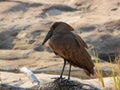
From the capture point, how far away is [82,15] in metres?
17.8

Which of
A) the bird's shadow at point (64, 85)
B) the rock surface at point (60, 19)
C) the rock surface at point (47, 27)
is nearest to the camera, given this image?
the bird's shadow at point (64, 85)

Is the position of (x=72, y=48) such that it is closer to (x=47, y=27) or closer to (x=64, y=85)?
(x=64, y=85)

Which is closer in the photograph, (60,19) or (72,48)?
(72,48)

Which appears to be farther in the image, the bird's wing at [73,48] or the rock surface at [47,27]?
the rock surface at [47,27]

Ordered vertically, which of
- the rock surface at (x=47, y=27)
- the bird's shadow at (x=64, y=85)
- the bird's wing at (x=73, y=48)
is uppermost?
the bird's wing at (x=73, y=48)

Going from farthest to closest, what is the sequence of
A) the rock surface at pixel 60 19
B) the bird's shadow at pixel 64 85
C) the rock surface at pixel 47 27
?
the rock surface at pixel 60 19 → the rock surface at pixel 47 27 → the bird's shadow at pixel 64 85

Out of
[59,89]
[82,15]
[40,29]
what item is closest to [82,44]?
[59,89]

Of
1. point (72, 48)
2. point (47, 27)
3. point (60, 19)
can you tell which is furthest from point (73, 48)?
point (60, 19)

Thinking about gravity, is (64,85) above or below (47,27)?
above

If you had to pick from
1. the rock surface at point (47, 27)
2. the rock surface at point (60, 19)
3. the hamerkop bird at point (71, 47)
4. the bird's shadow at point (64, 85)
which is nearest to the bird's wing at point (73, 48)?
the hamerkop bird at point (71, 47)

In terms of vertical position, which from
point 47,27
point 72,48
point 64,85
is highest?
point 72,48

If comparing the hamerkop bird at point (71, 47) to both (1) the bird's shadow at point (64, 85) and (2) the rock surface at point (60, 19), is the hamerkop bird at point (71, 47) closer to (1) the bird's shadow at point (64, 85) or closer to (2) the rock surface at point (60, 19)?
(1) the bird's shadow at point (64, 85)

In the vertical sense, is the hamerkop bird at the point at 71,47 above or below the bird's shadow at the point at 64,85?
above

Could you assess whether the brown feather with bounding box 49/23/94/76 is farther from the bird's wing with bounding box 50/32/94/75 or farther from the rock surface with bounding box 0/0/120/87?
the rock surface with bounding box 0/0/120/87
